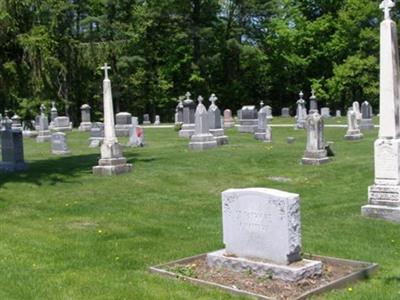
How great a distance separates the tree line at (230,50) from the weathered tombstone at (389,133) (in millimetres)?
35690

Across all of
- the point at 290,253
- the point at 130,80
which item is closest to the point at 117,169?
the point at 290,253

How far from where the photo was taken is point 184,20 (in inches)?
2057

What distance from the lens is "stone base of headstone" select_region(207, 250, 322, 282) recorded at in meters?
6.48

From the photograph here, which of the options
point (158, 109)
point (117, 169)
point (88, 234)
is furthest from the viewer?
point (158, 109)

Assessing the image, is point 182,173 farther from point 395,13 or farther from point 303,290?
point 395,13

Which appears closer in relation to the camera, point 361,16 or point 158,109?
point 361,16

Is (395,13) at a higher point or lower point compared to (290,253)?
higher

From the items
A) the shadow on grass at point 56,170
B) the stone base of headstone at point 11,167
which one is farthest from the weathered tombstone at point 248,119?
the stone base of headstone at point 11,167

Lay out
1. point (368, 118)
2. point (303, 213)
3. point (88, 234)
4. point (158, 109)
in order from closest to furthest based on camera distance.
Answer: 1. point (88, 234)
2. point (303, 213)
3. point (368, 118)
4. point (158, 109)

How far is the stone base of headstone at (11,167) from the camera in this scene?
16873 millimetres

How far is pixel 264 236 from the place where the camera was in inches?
269

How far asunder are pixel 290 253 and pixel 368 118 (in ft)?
78.6

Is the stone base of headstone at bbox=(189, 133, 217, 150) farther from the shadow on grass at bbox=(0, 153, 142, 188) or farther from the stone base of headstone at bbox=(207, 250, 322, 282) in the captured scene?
the stone base of headstone at bbox=(207, 250, 322, 282)

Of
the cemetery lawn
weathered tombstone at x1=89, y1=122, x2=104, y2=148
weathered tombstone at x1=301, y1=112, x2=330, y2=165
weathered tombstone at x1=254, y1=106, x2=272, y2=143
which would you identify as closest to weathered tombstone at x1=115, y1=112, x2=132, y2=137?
weathered tombstone at x1=89, y1=122, x2=104, y2=148
